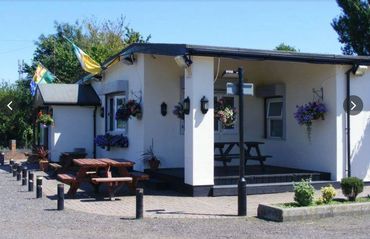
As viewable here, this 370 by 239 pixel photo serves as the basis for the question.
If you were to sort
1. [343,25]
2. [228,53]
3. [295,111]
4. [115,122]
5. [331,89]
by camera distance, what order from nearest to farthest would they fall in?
[228,53], [331,89], [295,111], [115,122], [343,25]

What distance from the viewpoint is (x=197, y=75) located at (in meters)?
11.9

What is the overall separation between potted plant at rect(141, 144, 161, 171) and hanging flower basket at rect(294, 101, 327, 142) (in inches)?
159

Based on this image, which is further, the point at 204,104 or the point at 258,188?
the point at 258,188

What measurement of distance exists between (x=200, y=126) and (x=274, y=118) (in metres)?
4.67

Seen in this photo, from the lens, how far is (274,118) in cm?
1596

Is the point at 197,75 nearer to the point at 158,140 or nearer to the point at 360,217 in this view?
the point at 158,140

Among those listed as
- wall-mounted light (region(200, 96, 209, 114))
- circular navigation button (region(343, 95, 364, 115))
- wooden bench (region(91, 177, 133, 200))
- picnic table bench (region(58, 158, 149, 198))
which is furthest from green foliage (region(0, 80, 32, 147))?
circular navigation button (region(343, 95, 364, 115))

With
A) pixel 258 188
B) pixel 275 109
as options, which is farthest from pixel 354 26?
pixel 258 188

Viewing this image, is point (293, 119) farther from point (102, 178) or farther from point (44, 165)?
point (44, 165)

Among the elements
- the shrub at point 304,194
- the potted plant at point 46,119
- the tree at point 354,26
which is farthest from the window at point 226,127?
the tree at point 354,26

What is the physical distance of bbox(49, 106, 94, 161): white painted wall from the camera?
63.6 feet

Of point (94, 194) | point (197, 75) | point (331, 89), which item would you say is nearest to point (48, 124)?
point (94, 194)

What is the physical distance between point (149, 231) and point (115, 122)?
9.86 m

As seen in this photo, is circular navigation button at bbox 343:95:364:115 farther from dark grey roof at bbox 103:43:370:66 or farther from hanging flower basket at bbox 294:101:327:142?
dark grey roof at bbox 103:43:370:66
